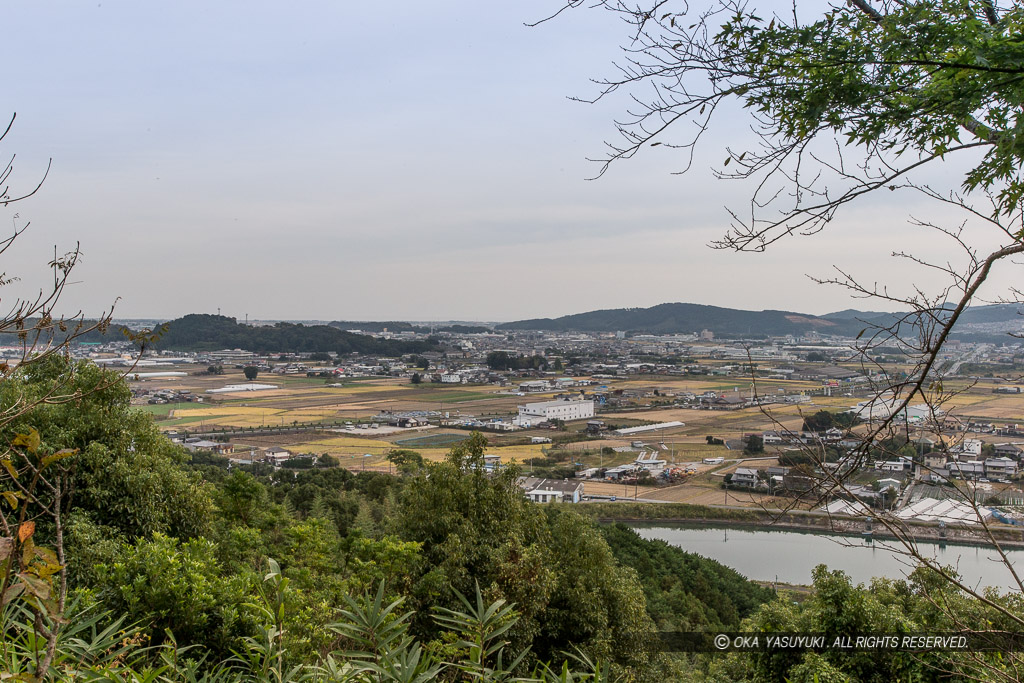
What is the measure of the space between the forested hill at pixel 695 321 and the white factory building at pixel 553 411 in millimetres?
17381

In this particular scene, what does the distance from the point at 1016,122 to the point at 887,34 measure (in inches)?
14.9

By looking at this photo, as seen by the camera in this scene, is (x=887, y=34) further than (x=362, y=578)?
No

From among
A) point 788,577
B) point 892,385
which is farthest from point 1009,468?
point 788,577

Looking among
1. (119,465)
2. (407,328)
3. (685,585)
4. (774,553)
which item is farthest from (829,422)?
(407,328)

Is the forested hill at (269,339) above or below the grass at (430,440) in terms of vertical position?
above

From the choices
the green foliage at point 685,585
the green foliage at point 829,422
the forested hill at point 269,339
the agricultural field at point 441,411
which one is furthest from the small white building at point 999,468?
the forested hill at point 269,339

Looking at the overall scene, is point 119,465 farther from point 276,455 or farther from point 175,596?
point 276,455

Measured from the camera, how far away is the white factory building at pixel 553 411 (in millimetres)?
29714

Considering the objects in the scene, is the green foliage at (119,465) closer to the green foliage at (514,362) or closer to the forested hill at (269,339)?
the forested hill at (269,339)

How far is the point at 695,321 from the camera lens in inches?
2221

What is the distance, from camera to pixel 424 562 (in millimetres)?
6344

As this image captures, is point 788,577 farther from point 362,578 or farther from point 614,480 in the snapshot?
point 362,578

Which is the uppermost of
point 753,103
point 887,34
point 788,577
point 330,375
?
point 887,34

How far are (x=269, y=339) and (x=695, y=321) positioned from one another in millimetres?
34178
